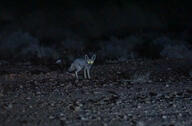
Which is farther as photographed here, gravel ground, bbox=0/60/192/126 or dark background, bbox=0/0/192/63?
dark background, bbox=0/0/192/63

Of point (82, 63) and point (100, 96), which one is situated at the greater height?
point (82, 63)

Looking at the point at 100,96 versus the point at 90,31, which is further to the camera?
the point at 90,31

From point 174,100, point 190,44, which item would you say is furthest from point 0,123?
point 190,44

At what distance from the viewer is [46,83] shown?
9102 mm

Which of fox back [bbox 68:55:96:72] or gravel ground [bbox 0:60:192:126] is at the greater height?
fox back [bbox 68:55:96:72]

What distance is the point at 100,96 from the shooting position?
7.83 metres

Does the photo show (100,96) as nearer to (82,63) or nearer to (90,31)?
(82,63)

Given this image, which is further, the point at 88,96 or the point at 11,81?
the point at 11,81

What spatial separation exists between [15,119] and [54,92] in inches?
86.3

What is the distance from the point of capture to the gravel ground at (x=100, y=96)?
612 centimetres

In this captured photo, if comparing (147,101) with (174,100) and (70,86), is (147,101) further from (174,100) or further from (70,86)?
(70,86)

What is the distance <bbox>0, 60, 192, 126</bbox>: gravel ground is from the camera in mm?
6117

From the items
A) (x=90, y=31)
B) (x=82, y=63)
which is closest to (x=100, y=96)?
(x=82, y=63)

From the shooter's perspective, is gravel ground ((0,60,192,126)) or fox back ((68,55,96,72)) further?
fox back ((68,55,96,72))
